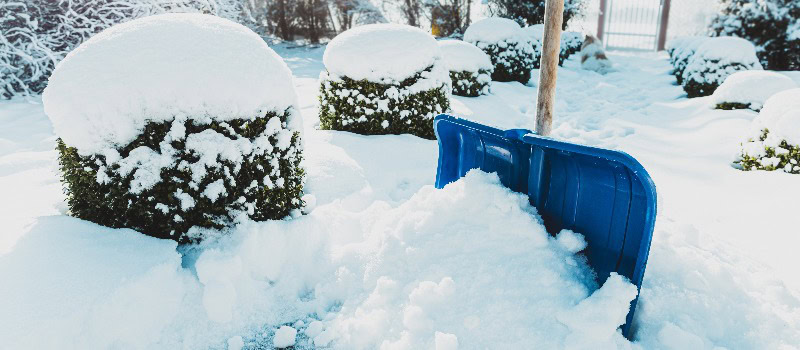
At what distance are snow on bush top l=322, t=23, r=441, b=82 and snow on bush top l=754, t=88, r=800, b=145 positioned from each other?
3132mm

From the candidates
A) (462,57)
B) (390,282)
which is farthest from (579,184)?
(462,57)

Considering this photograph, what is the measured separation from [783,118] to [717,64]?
204 inches

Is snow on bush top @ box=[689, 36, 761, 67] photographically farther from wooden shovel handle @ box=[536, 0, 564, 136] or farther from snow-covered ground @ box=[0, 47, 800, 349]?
wooden shovel handle @ box=[536, 0, 564, 136]

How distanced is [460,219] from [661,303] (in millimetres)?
941

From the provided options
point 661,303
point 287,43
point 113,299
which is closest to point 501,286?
point 661,303

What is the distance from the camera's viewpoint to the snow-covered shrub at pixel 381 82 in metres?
4.56

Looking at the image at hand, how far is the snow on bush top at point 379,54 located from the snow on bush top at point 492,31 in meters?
5.10

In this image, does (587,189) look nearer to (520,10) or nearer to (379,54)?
(379,54)

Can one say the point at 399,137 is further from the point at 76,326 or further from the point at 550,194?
the point at 76,326

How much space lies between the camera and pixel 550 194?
223 cm

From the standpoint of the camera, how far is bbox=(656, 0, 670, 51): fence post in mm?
21891

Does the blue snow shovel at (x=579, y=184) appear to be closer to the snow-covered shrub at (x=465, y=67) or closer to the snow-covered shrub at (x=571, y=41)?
the snow-covered shrub at (x=465, y=67)

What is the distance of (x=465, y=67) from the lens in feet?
24.0

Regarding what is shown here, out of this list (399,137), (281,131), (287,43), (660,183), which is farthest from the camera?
(287,43)
